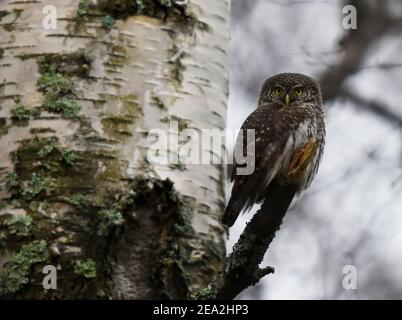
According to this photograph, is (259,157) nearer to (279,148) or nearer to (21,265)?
(279,148)

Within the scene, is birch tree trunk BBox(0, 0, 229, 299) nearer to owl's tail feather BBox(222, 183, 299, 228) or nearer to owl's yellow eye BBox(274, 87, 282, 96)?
owl's tail feather BBox(222, 183, 299, 228)

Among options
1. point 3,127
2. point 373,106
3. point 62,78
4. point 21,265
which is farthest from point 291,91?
point 21,265

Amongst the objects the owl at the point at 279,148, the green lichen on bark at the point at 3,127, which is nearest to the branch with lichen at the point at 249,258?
the owl at the point at 279,148

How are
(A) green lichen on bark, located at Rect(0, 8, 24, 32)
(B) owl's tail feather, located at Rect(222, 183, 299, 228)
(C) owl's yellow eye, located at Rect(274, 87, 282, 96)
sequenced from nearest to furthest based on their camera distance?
(B) owl's tail feather, located at Rect(222, 183, 299, 228), (A) green lichen on bark, located at Rect(0, 8, 24, 32), (C) owl's yellow eye, located at Rect(274, 87, 282, 96)

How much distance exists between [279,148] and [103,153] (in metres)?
1.06

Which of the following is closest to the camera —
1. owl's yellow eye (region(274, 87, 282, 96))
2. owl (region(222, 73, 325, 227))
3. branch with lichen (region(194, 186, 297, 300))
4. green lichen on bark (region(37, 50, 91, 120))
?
branch with lichen (region(194, 186, 297, 300))

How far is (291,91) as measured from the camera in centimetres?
433

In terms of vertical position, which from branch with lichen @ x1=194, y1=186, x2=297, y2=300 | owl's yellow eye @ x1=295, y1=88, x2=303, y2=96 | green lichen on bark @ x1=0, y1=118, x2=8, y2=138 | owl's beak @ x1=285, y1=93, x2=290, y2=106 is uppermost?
owl's yellow eye @ x1=295, y1=88, x2=303, y2=96

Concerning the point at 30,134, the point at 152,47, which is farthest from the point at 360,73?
the point at 30,134

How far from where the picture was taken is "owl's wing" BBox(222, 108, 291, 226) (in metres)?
3.50

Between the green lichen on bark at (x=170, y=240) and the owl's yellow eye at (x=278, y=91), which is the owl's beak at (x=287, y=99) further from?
the green lichen on bark at (x=170, y=240)

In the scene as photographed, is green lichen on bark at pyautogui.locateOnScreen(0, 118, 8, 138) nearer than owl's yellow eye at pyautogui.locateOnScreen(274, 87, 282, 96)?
Yes

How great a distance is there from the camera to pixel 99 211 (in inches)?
109

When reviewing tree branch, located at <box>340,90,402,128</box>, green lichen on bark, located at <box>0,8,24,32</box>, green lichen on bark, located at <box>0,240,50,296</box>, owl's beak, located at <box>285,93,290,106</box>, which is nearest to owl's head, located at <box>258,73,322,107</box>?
owl's beak, located at <box>285,93,290,106</box>
